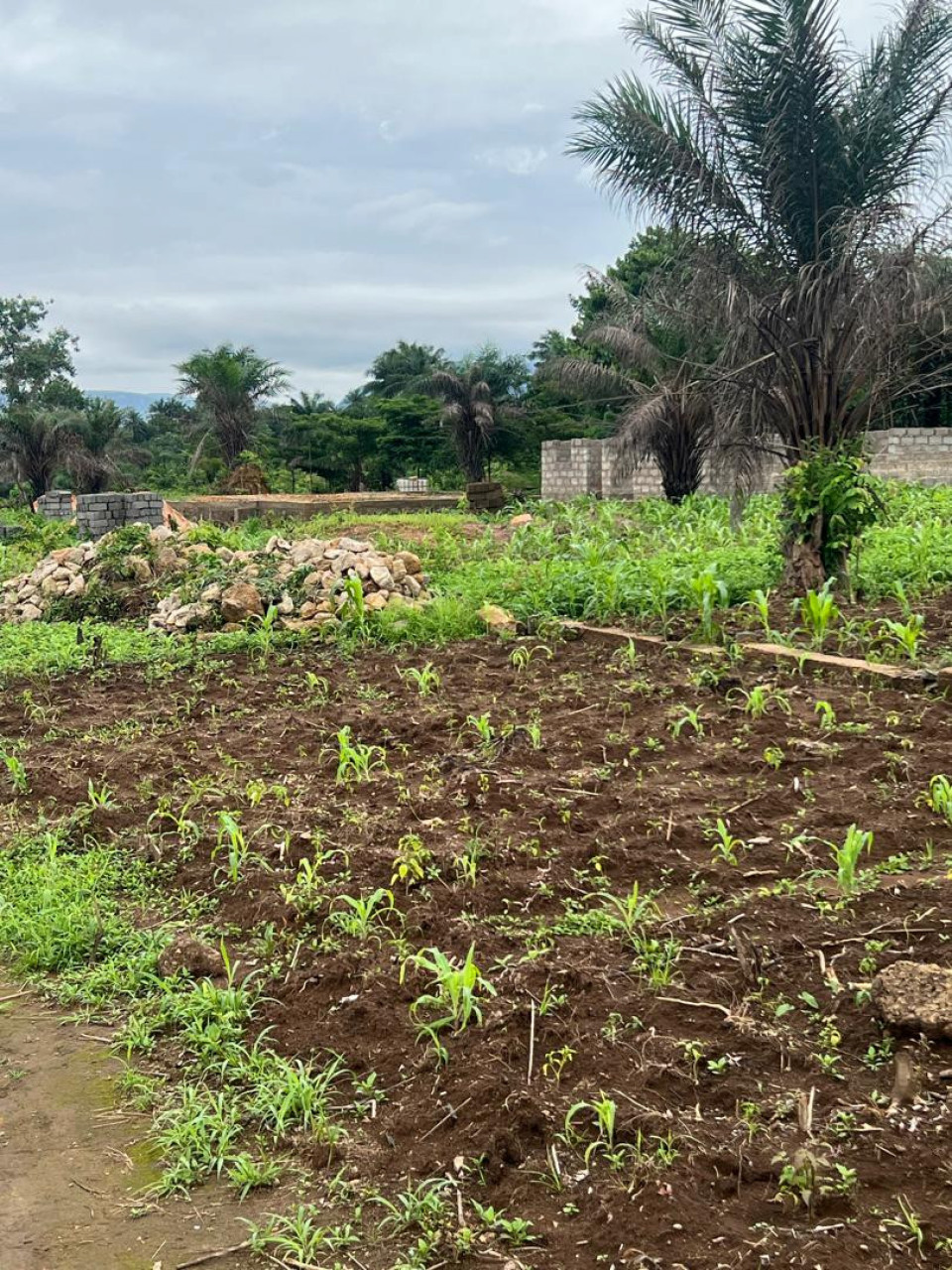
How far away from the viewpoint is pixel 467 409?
30.0m

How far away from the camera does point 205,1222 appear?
197 cm

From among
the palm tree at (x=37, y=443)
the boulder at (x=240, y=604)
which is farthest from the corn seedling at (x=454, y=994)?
the palm tree at (x=37, y=443)

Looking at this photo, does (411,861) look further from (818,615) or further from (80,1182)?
(818,615)

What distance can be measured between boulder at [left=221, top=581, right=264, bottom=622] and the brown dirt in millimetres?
2668

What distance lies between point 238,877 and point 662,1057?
1640 mm

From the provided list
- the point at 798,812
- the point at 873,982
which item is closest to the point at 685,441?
the point at 798,812

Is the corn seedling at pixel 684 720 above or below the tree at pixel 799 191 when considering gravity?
below

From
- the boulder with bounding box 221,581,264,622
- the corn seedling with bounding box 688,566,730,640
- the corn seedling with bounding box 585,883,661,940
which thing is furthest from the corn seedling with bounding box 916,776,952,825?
the boulder with bounding box 221,581,264,622

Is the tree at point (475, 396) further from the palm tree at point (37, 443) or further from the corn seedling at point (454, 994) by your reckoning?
the corn seedling at point (454, 994)

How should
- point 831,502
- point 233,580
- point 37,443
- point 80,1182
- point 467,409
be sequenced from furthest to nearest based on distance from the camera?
point 467,409 < point 37,443 < point 233,580 < point 831,502 < point 80,1182

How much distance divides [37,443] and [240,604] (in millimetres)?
23273

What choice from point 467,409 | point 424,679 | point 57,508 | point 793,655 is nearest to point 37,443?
point 57,508

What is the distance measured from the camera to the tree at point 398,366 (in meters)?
41.0

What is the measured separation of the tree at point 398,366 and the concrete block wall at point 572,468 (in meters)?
17.7
